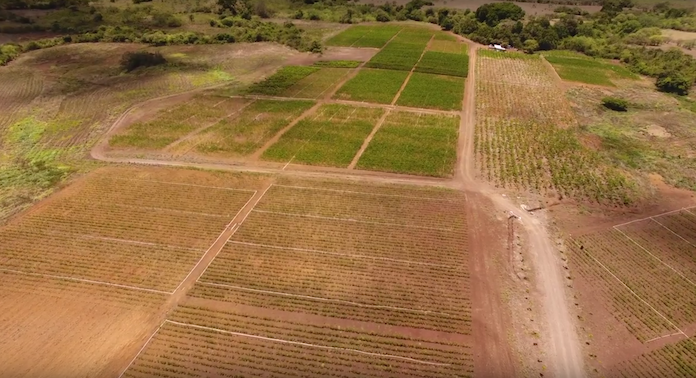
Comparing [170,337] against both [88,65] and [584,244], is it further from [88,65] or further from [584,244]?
[88,65]

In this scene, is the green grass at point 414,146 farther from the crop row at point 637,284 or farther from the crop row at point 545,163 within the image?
the crop row at point 637,284

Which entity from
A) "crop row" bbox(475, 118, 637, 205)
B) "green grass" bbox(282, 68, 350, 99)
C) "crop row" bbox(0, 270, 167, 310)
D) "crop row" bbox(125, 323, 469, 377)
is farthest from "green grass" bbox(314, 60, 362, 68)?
"crop row" bbox(125, 323, 469, 377)

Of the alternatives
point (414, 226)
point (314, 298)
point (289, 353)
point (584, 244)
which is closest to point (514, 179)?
point (584, 244)

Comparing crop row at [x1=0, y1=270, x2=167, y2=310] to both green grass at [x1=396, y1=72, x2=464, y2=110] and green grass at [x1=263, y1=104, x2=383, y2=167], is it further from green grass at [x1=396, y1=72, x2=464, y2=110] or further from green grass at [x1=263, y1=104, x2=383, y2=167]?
green grass at [x1=396, y1=72, x2=464, y2=110]

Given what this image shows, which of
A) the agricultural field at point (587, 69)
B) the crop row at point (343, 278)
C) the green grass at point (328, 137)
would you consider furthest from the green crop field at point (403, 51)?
the crop row at point (343, 278)

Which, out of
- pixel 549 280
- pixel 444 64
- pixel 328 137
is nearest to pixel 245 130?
pixel 328 137

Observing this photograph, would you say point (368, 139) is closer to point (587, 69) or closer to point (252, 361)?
point (252, 361)

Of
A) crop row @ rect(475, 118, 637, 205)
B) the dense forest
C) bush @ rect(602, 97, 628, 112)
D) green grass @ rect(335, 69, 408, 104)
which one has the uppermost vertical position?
the dense forest
